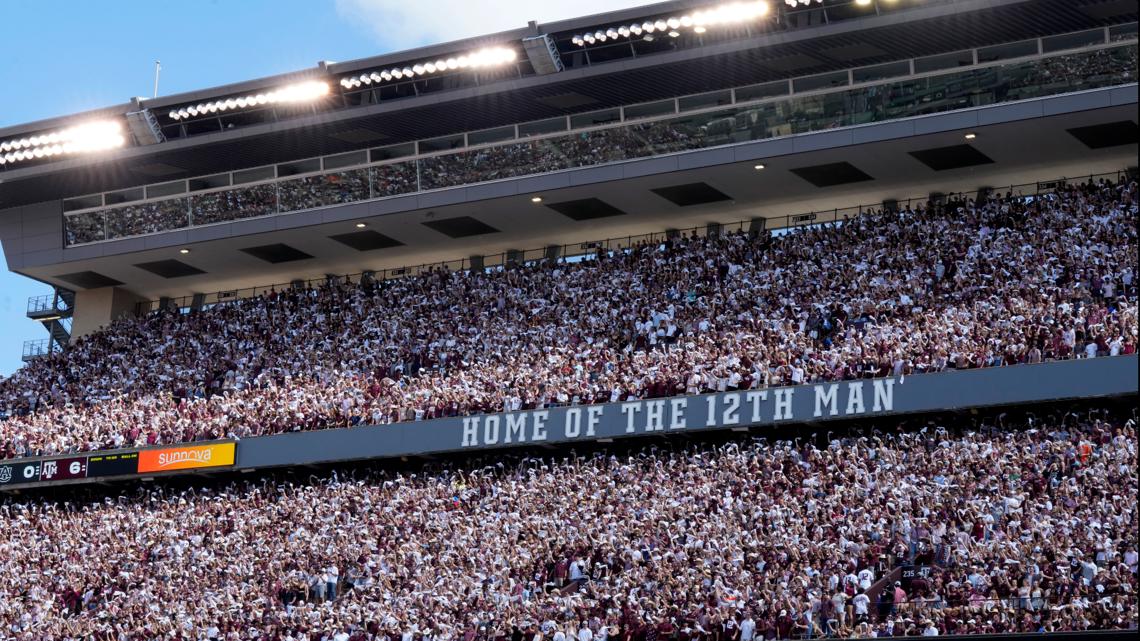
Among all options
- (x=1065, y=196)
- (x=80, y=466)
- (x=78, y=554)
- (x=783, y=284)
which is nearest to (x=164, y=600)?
(x=78, y=554)

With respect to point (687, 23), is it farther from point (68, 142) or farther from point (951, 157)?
point (68, 142)

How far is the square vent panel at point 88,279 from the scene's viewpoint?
4912 centimetres

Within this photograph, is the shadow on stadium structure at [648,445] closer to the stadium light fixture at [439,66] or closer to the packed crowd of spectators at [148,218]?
the packed crowd of spectators at [148,218]

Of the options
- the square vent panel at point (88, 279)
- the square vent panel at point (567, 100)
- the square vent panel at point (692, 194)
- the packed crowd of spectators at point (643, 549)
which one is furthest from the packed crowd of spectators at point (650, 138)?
the packed crowd of spectators at point (643, 549)

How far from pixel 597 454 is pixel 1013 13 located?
42.6ft

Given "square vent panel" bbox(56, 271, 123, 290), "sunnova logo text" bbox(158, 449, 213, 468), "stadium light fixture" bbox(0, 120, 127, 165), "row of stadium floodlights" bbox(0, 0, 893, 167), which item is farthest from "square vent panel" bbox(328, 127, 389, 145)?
"square vent panel" bbox(56, 271, 123, 290)

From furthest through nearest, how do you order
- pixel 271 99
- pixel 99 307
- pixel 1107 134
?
pixel 99 307 < pixel 271 99 < pixel 1107 134

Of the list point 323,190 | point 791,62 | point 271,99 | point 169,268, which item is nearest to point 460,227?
point 323,190

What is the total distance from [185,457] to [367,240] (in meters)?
8.96

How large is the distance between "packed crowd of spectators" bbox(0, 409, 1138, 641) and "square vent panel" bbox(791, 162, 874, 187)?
884 centimetres

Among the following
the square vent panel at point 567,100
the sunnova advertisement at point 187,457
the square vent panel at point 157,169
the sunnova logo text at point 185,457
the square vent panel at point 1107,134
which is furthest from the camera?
the square vent panel at point 157,169

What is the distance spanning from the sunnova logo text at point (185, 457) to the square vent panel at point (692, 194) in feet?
41.0

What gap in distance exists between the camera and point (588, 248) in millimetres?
44438

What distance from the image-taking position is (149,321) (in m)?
48.3
